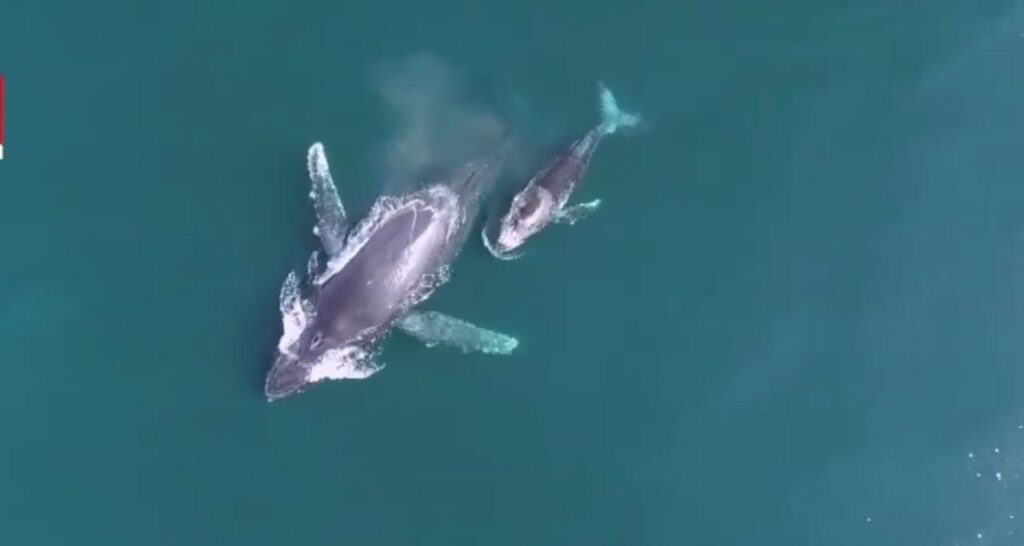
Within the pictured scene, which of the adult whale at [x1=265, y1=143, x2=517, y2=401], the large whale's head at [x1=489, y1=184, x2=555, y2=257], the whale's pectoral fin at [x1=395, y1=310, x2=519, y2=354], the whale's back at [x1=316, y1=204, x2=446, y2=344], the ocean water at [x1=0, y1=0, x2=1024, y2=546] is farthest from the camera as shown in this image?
the large whale's head at [x1=489, y1=184, x2=555, y2=257]

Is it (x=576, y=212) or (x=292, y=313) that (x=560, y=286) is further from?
(x=292, y=313)

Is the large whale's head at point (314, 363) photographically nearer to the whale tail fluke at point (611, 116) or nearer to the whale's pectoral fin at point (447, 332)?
the whale's pectoral fin at point (447, 332)

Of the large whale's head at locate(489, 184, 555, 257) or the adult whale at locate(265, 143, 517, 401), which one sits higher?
the large whale's head at locate(489, 184, 555, 257)

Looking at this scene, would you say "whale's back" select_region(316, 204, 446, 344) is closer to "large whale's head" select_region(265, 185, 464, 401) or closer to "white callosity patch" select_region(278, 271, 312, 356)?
"large whale's head" select_region(265, 185, 464, 401)

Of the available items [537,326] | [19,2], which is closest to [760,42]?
[537,326]

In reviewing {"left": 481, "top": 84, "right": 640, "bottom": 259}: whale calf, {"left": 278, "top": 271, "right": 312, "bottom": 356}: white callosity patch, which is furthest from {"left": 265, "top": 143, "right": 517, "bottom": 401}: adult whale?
{"left": 481, "top": 84, "right": 640, "bottom": 259}: whale calf

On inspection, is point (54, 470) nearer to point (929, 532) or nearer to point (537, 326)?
point (537, 326)

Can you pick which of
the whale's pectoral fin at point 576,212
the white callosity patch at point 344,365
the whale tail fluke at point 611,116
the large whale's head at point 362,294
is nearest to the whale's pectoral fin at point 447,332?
the large whale's head at point 362,294
